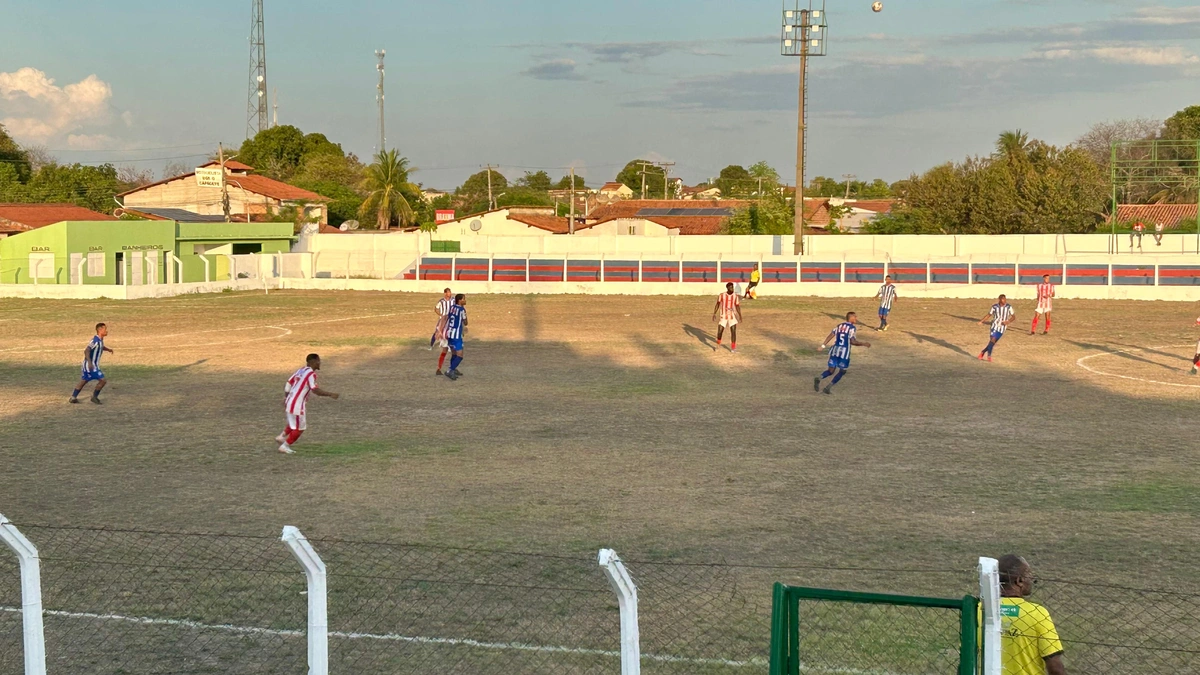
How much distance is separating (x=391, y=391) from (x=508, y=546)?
11.0 meters

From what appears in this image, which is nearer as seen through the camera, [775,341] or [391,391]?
[391,391]

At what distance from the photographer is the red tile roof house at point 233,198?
76500 mm

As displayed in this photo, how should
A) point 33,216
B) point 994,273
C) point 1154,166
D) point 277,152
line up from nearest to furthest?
point 994,273 < point 1154,166 < point 33,216 < point 277,152

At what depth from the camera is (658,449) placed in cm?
1588

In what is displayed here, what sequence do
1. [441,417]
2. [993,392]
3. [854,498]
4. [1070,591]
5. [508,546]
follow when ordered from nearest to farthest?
[1070,591] < [508,546] < [854,498] < [441,417] < [993,392]

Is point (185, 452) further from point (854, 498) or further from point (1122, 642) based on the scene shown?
point (1122, 642)

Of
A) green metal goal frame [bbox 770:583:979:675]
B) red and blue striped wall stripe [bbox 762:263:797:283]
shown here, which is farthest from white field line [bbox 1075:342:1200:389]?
red and blue striped wall stripe [bbox 762:263:797:283]

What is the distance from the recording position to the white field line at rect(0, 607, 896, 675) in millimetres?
7941

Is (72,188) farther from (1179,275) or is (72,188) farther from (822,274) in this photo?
(1179,275)

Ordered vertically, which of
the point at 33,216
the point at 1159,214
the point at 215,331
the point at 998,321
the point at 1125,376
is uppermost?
the point at 1159,214

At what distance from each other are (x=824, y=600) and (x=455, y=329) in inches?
711

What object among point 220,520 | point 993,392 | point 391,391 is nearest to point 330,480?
point 220,520

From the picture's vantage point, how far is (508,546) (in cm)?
1090

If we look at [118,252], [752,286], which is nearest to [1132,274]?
[752,286]
